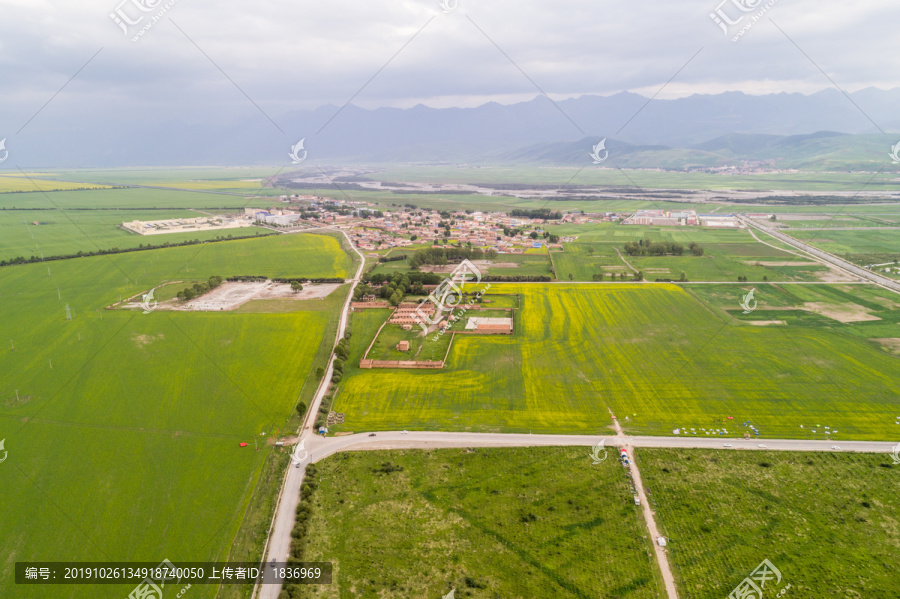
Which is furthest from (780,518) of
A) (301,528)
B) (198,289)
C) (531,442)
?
(198,289)

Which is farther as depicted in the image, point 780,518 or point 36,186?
point 36,186

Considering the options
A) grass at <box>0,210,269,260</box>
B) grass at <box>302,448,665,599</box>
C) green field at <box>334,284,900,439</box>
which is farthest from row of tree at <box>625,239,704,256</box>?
grass at <box>0,210,269,260</box>

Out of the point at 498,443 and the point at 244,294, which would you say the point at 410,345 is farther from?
the point at 244,294

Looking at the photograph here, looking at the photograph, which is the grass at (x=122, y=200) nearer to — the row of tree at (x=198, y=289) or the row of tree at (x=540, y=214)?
the row of tree at (x=540, y=214)

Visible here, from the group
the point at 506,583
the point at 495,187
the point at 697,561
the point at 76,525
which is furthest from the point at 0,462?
the point at 495,187

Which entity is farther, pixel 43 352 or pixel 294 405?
pixel 43 352

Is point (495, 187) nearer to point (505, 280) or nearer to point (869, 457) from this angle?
point (505, 280)
